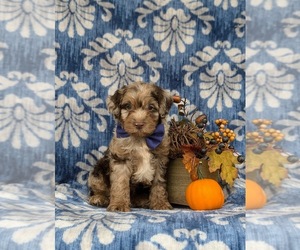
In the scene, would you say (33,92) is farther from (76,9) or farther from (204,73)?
(204,73)

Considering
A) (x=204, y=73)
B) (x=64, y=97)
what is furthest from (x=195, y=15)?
(x=64, y=97)

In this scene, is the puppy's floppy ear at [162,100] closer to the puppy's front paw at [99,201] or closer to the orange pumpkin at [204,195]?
the orange pumpkin at [204,195]

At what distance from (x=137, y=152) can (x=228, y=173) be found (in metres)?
0.64

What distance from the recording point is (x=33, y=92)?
2.78 metres

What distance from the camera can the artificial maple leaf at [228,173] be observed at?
3.43 m

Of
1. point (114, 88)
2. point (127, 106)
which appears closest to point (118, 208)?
point (127, 106)

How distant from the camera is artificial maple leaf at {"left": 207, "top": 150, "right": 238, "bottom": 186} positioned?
11.2ft

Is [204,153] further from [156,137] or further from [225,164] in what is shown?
[156,137]

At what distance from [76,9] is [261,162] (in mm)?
2726

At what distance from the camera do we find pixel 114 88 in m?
4.17

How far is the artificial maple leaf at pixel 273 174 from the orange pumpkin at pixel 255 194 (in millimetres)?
45

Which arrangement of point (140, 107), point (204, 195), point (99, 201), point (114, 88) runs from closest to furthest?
point (204, 195) < point (140, 107) < point (99, 201) < point (114, 88)

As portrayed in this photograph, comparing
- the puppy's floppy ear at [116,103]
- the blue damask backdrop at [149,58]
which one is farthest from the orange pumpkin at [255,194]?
the blue damask backdrop at [149,58]

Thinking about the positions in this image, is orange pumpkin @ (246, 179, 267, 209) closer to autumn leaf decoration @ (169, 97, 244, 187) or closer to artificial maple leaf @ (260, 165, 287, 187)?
artificial maple leaf @ (260, 165, 287, 187)
